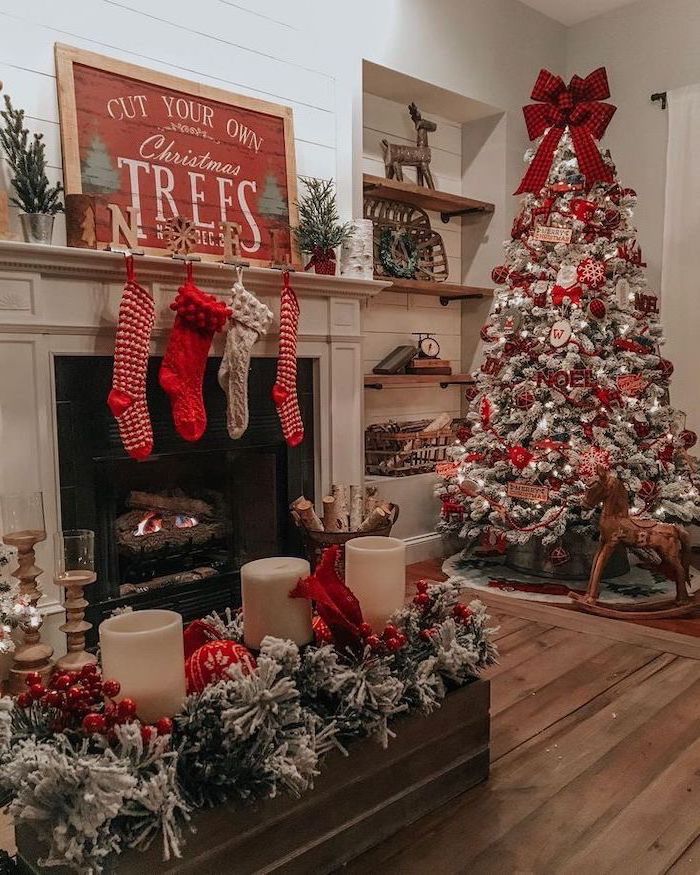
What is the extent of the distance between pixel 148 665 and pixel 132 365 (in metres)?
1.54

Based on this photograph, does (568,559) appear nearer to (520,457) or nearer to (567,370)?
(520,457)

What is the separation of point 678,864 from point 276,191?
2.72 m

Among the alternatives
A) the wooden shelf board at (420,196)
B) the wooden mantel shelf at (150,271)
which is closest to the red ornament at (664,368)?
the wooden mantel shelf at (150,271)

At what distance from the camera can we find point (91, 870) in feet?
3.28

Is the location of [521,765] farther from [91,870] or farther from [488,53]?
[488,53]

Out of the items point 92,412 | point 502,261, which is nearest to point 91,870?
point 92,412

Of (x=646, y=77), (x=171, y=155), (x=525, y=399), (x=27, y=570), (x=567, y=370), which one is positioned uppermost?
(x=646, y=77)

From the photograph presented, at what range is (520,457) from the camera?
11.0ft

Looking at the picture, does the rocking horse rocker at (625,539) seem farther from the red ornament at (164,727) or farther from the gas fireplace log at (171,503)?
the red ornament at (164,727)

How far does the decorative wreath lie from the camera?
396 cm

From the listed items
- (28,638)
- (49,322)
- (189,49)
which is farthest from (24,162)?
(28,638)

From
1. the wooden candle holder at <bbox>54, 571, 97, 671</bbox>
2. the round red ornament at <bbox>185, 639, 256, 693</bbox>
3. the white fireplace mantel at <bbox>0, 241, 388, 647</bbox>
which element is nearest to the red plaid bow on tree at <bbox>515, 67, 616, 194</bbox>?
the white fireplace mantel at <bbox>0, 241, 388, 647</bbox>

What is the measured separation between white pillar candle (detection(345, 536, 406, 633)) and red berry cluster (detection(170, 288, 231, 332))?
1378 mm

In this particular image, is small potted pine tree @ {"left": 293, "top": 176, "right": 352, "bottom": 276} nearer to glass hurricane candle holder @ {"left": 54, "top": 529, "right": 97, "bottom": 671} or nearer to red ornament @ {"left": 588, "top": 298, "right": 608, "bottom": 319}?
Answer: red ornament @ {"left": 588, "top": 298, "right": 608, "bottom": 319}
